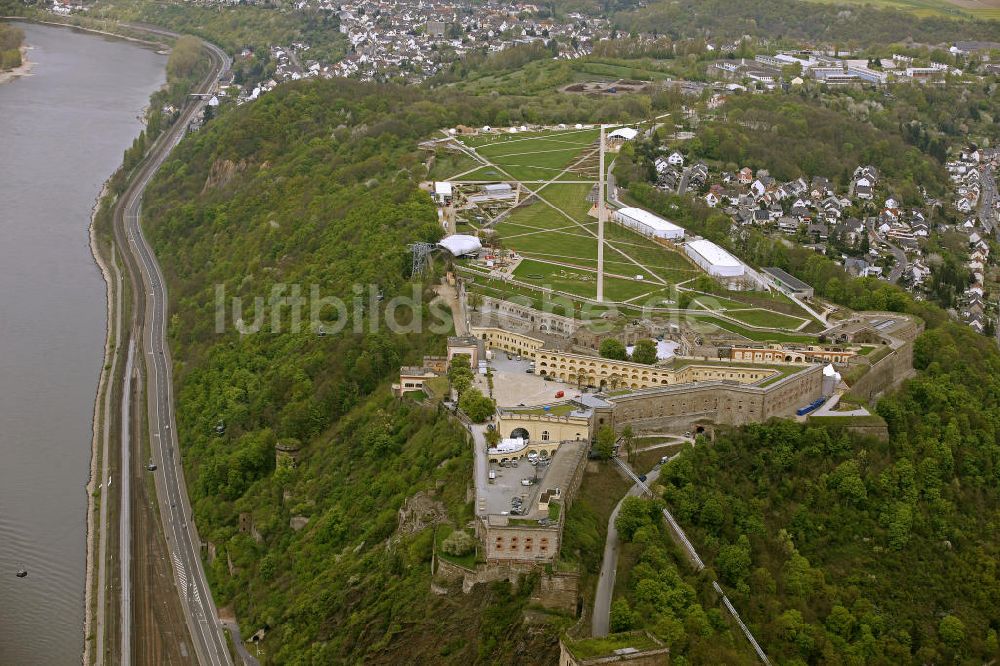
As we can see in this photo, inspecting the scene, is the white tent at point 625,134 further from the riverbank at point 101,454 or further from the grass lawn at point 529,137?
the riverbank at point 101,454

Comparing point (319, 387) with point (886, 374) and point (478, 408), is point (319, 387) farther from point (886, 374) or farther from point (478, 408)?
point (886, 374)

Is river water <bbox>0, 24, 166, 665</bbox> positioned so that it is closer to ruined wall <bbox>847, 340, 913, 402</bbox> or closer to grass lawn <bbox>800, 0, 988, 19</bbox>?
ruined wall <bbox>847, 340, 913, 402</bbox>

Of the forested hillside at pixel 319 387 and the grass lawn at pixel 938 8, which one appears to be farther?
the grass lawn at pixel 938 8

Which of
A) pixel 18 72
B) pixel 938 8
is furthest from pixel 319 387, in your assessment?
pixel 938 8

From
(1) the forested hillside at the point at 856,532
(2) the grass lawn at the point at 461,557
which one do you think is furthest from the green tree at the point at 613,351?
(2) the grass lawn at the point at 461,557

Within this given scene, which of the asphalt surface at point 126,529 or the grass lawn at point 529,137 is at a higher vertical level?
the grass lawn at point 529,137

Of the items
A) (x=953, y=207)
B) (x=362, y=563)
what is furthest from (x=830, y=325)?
(x=953, y=207)
